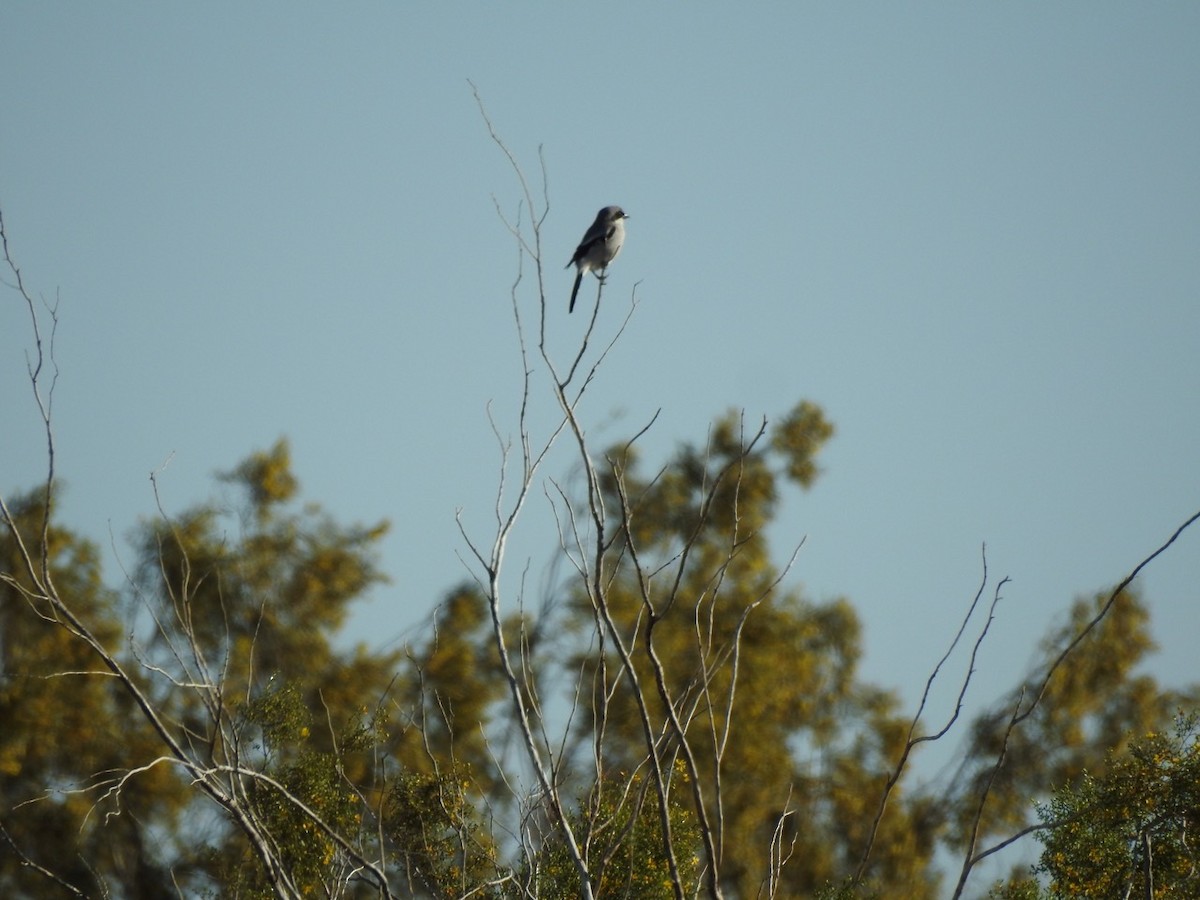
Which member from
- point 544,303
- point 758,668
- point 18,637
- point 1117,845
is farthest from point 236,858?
point 544,303

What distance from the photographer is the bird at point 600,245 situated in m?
7.90

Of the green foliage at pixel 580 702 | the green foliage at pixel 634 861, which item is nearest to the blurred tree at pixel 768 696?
the green foliage at pixel 580 702

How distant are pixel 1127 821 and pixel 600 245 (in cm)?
578

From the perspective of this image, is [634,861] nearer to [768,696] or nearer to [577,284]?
[577,284]

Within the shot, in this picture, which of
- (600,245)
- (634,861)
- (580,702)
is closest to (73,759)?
(580,702)

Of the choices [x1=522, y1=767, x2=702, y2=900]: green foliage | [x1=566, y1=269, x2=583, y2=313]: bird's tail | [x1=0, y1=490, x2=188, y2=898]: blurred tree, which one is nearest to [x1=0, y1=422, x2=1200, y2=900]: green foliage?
[x1=0, y1=490, x2=188, y2=898]: blurred tree

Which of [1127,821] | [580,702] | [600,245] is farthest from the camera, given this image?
[580,702]

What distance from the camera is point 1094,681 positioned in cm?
1727

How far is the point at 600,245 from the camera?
7.93 meters

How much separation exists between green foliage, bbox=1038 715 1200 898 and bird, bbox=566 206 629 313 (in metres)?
4.97

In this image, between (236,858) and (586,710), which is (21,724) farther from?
(586,710)

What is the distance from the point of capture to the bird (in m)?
7.90

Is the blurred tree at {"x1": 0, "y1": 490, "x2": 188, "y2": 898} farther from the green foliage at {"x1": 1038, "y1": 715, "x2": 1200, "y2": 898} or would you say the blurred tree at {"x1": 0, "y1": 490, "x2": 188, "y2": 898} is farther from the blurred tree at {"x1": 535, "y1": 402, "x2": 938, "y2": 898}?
the green foliage at {"x1": 1038, "y1": 715, "x2": 1200, "y2": 898}

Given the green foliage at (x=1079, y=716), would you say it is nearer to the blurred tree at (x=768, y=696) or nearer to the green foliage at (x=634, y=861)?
the blurred tree at (x=768, y=696)
